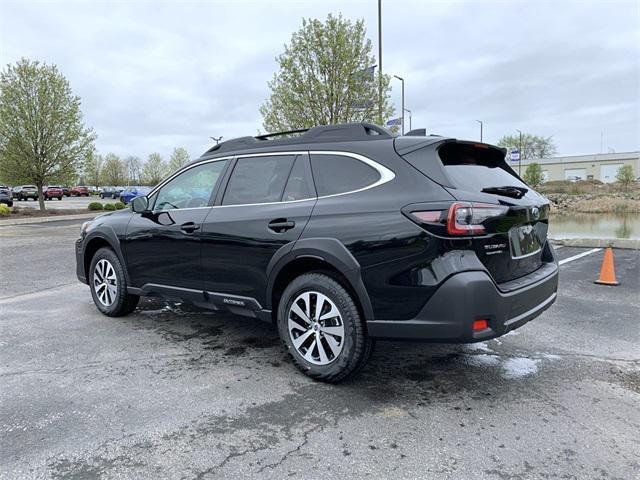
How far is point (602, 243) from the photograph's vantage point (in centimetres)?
1070

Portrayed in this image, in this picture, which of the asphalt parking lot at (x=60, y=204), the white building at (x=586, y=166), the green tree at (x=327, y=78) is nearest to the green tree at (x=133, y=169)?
the asphalt parking lot at (x=60, y=204)

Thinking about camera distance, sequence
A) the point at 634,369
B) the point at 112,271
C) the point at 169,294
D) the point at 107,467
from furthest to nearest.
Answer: the point at 112,271, the point at 169,294, the point at 634,369, the point at 107,467

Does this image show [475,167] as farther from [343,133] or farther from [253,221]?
[253,221]

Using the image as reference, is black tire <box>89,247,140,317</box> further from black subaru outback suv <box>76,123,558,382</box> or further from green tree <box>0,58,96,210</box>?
green tree <box>0,58,96,210</box>

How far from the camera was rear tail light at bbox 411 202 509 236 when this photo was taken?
291cm

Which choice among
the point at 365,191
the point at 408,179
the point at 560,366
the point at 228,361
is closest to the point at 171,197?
the point at 228,361

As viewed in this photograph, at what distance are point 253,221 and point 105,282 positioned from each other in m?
2.49

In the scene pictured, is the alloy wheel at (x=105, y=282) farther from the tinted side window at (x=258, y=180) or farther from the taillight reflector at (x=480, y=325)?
the taillight reflector at (x=480, y=325)

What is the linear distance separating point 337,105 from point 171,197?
11250 millimetres

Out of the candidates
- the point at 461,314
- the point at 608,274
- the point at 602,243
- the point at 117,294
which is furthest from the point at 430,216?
the point at 602,243

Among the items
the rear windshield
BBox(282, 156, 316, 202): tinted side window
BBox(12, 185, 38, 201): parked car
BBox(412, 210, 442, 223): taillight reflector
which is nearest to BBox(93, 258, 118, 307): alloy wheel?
BBox(282, 156, 316, 202): tinted side window

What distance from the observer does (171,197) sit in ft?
15.5

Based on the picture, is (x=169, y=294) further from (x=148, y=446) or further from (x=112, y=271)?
(x=148, y=446)

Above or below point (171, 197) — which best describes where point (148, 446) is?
below
